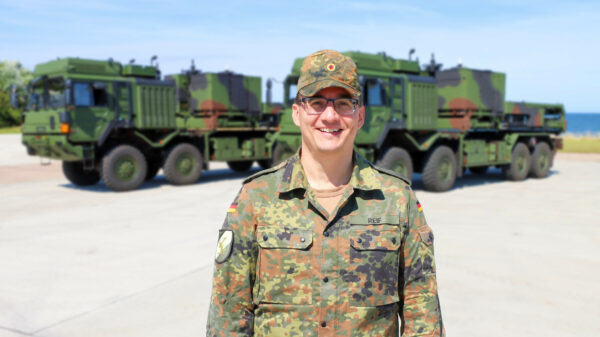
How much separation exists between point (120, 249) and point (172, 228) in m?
1.15

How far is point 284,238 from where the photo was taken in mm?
1784

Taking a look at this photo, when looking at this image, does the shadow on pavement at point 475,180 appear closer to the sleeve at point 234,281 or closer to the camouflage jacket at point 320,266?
the camouflage jacket at point 320,266

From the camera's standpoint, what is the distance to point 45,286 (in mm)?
4816

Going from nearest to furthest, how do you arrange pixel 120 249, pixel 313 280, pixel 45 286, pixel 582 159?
pixel 313 280 < pixel 45 286 < pixel 120 249 < pixel 582 159

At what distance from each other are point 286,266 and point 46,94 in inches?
403

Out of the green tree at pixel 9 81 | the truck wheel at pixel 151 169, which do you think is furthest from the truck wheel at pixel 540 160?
the green tree at pixel 9 81

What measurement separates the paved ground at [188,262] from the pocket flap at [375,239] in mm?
2223

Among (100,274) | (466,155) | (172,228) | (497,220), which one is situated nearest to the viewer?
(100,274)

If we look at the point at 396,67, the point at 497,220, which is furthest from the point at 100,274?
the point at 396,67

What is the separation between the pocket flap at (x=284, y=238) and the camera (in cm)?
178

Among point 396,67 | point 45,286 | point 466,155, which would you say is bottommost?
point 45,286

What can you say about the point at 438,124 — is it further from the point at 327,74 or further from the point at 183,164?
the point at 327,74

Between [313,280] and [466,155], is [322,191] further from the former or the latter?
[466,155]

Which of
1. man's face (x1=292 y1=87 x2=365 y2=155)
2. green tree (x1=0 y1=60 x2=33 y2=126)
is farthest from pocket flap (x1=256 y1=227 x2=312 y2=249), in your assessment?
green tree (x1=0 y1=60 x2=33 y2=126)
